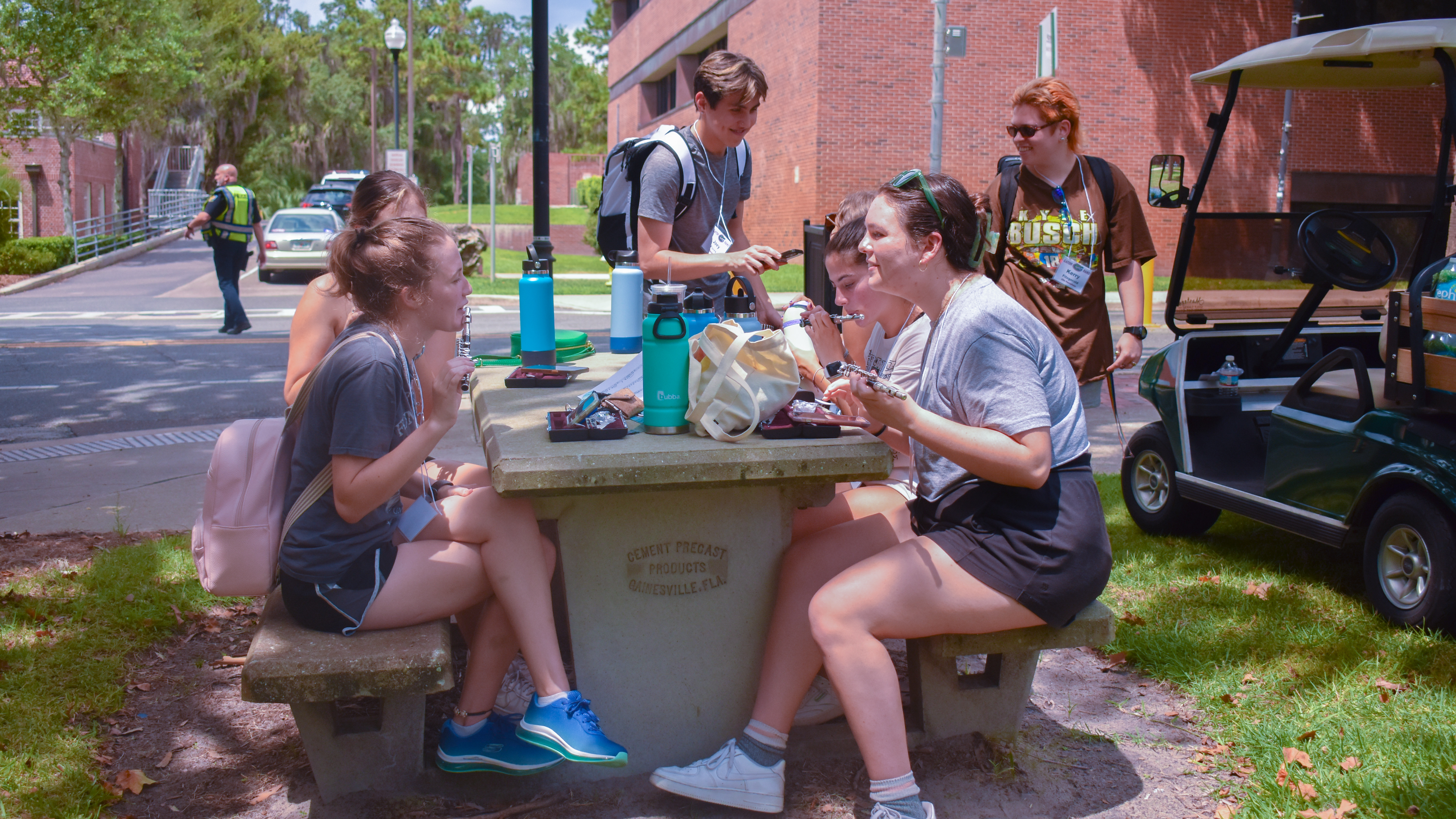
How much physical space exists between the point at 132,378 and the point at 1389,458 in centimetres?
987

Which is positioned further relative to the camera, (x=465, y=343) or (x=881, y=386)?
(x=465, y=343)

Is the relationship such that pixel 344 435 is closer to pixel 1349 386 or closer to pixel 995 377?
pixel 995 377

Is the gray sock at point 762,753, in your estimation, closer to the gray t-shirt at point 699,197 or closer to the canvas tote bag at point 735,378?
the canvas tote bag at point 735,378

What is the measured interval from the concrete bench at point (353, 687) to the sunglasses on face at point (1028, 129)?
2865 mm

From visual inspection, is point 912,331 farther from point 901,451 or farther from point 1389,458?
point 1389,458

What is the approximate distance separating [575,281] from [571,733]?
20.2 m

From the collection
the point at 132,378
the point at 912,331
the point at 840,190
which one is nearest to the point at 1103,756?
the point at 912,331

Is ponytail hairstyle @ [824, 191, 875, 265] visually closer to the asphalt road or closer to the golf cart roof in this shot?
the golf cart roof

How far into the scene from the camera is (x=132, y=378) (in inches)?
391

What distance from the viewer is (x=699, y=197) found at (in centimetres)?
412

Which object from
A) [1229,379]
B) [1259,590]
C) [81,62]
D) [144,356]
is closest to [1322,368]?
[1229,379]

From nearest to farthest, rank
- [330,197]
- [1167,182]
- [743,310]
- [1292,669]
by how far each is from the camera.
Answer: [743,310], [1292,669], [1167,182], [330,197]

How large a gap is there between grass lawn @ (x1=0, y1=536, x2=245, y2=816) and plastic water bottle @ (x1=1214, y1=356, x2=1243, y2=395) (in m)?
4.39

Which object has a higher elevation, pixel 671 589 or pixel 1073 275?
pixel 1073 275
